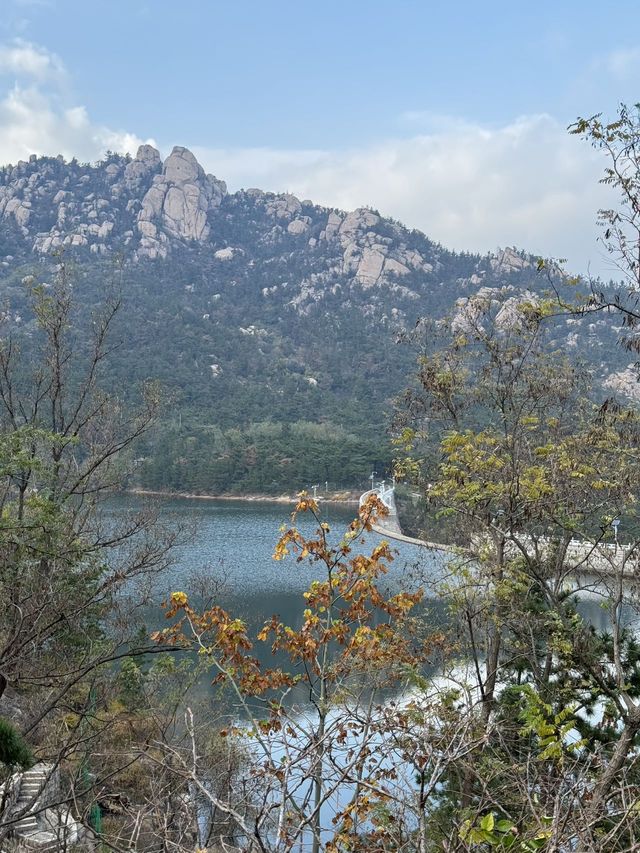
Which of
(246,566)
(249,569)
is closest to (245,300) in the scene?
(246,566)

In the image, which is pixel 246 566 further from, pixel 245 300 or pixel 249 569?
pixel 245 300

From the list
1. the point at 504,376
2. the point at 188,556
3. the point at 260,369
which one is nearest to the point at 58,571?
the point at 504,376

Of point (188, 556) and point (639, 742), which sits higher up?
point (639, 742)

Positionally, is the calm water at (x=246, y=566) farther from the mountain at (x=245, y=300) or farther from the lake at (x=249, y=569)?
the mountain at (x=245, y=300)

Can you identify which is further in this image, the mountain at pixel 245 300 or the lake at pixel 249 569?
the mountain at pixel 245 300

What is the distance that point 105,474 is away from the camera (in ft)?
32.2

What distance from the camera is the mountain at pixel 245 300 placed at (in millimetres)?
50719

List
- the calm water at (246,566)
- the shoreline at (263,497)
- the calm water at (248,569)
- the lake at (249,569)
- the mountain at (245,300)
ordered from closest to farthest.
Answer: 1. the lake at (249,569)
2. the calm water at (248,569)
3. the calm water at (246,566)
4. the shoreline at (263,497)
5. the mountain at (245,300)

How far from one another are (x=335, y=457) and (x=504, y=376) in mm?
41010

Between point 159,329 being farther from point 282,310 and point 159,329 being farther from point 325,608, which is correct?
point 325,608

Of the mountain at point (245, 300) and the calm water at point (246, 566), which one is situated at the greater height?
the mountain at point (245, 300)

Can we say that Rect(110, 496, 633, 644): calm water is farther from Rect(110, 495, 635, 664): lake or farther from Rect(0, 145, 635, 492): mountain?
Rect(0, 145, 635, 492): mountain

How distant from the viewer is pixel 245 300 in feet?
302

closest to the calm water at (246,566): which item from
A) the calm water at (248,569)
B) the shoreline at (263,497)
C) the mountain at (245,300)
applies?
the calm water at (248,569)
